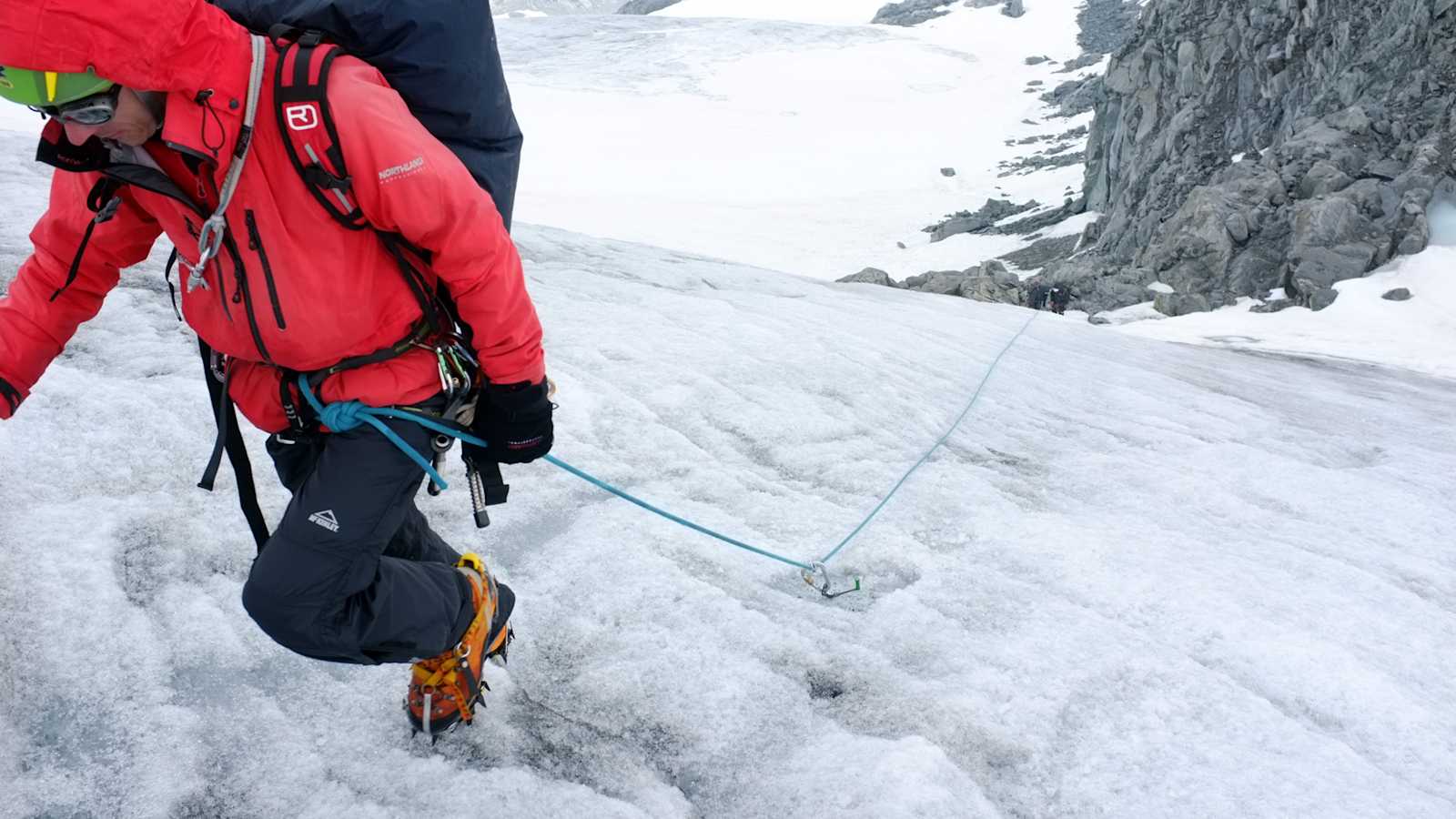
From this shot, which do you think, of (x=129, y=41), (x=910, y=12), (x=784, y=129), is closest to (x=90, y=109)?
(x=129, y=41)

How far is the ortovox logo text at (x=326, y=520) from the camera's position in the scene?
224cm

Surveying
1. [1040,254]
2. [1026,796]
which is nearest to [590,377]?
[1026,796]

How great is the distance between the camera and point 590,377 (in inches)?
231

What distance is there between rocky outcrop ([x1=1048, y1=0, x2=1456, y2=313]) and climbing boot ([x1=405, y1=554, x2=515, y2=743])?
16949 millimetres

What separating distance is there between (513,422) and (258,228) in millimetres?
766

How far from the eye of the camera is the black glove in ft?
7.94

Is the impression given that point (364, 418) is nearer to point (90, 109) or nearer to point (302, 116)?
point (302, 116)

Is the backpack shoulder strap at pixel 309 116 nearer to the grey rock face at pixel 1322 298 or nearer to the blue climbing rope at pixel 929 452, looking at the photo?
the blue climbing rope at pixel 929 452

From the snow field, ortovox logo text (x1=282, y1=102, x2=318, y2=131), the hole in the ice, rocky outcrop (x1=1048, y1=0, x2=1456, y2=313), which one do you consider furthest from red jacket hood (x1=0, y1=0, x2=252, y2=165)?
the snow field

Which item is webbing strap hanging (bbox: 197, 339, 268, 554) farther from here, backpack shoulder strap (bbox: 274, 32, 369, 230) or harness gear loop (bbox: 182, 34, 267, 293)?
backpack shoulder strap (bbox: 274, 32, 369, 230)

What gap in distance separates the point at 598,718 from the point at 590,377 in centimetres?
330

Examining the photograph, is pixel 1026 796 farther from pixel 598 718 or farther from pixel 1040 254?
pixel 1040 254

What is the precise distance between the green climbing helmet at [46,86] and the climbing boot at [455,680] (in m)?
1.51

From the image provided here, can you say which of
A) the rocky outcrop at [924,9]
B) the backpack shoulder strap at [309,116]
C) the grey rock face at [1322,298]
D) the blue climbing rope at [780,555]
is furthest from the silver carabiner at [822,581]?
the rocky outcrop at [924,9]
